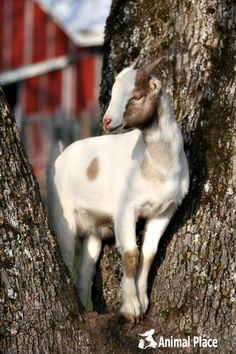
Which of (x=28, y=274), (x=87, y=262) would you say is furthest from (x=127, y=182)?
(x=28, y=274)

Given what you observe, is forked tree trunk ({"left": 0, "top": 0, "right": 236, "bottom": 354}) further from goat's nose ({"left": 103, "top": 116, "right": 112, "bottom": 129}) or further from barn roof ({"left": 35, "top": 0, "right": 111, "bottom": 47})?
barn roof ({"left": 35, "top": 0, "right": 111, "bottom": 47})

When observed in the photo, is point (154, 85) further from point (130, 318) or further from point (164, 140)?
→ point (130, 318)

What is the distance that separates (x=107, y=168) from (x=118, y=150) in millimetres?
130

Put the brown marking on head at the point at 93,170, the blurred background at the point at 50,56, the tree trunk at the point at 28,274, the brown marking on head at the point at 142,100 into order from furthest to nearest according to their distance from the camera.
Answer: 1. the blurred background at the point at 50,56
2. the brown marking on head at the point at 93,170
3. the brown marking on head at the point at 142,100
4. the tree trunk at the point at 28,274

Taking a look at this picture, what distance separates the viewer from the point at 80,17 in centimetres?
2391

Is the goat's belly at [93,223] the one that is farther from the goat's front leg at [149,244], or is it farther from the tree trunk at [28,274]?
the tree trunk at [28,274]

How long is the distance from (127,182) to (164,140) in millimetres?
353

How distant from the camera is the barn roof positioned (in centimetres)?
2325

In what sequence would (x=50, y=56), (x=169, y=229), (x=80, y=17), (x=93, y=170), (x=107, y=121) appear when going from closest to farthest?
(x=107, y=121), (x=169, y=229), (x=93, y=170), (x=80, y=17), (x=50, y=56)

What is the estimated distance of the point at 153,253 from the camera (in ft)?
21.2

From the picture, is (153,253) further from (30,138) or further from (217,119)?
(30,138)

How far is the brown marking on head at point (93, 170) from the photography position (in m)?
6.72

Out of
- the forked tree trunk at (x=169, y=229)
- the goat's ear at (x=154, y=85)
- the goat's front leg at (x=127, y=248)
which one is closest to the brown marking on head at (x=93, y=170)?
the goat's front leg at (x=127, y=248)

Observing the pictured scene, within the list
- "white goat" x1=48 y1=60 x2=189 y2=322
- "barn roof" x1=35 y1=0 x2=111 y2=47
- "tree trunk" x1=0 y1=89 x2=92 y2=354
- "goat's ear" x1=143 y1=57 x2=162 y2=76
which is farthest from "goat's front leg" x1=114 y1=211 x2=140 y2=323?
"barn roof" x1=35 y1=0 x2=111 y2=47
